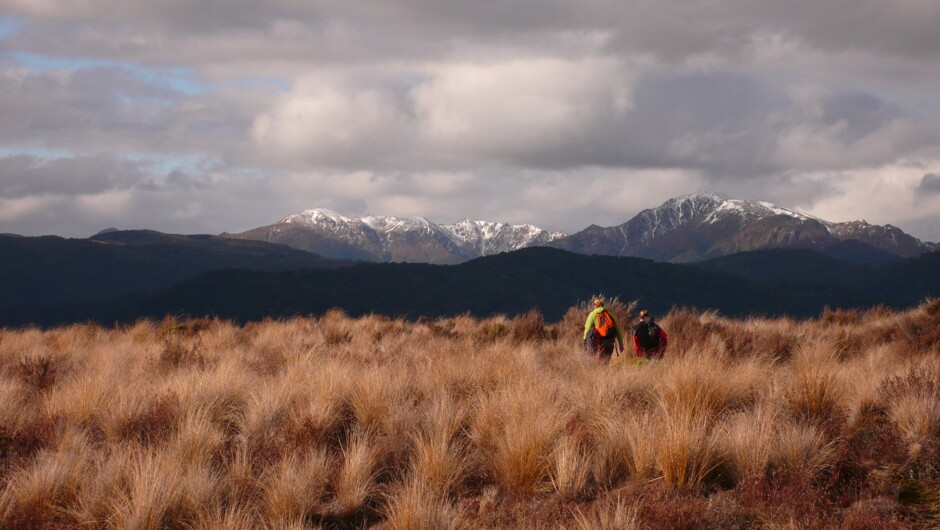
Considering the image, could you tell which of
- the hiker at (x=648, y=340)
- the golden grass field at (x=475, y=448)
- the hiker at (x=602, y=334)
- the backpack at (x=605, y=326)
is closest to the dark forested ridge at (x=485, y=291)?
the hiker at (x=602, y=334)

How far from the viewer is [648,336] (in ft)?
40.1

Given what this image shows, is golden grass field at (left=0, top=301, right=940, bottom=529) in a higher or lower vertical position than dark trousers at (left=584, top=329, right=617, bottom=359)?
lower

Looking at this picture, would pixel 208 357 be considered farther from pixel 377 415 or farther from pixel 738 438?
pixel 738 438

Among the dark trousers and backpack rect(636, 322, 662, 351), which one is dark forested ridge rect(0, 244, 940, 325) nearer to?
the dark trousers

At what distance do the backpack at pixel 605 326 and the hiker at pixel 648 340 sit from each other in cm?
51

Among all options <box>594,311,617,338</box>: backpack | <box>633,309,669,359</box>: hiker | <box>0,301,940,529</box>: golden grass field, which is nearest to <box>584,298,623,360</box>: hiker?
<box>594,311,617,338</box>: backpack

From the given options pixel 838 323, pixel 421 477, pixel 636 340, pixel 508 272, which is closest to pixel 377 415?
pixel 421 477

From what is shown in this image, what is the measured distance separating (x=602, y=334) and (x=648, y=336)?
32.8 inches

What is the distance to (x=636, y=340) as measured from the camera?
478 inches

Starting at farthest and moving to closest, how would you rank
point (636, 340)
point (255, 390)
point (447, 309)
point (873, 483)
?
point (447, 309) → point (636, 340) → point (255, 390) → point (873, 483)

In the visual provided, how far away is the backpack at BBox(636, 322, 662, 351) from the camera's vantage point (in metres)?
12.2

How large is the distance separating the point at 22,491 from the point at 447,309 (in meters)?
104

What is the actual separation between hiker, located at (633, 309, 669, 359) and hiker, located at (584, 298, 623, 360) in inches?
16.4

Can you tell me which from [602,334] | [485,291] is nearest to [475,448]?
[602,334]
